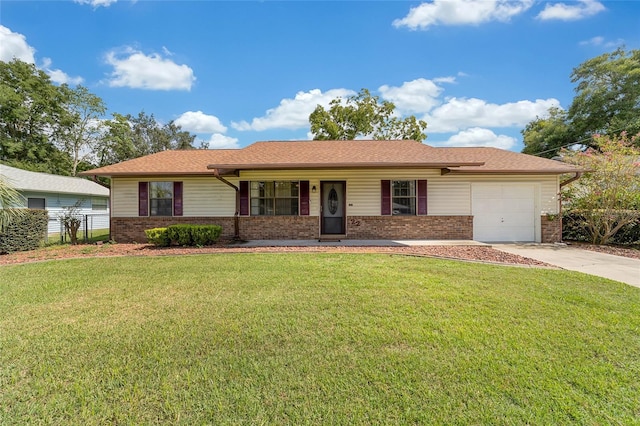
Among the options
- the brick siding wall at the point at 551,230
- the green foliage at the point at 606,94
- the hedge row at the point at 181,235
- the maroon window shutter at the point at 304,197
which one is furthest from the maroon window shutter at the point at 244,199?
the green foliage at the point at 606,94

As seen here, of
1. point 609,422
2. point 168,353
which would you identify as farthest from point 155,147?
point 609,422

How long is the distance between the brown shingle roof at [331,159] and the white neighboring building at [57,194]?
605 centimetres

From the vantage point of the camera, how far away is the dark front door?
38.0ft

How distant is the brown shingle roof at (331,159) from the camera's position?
385 inches

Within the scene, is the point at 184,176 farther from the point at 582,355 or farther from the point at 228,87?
the point at 582,355

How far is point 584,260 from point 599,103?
24.3 m

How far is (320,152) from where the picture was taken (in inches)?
485

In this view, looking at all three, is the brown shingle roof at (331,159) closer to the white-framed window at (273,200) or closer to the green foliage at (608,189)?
the green foliage at (608,189)

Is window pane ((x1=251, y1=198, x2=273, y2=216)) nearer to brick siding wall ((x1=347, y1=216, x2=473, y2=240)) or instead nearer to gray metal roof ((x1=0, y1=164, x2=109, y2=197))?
brick siding wall ((x1=347, y1=216, x2=473, y2=240))

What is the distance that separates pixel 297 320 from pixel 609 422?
285cm

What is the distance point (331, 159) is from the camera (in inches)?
432

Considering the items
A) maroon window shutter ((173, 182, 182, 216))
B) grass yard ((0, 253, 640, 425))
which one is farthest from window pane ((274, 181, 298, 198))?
grass yard ((0, 253, 640, 425))

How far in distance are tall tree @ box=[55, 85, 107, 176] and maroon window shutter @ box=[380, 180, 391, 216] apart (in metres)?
31.8

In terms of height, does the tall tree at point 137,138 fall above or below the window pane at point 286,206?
above
